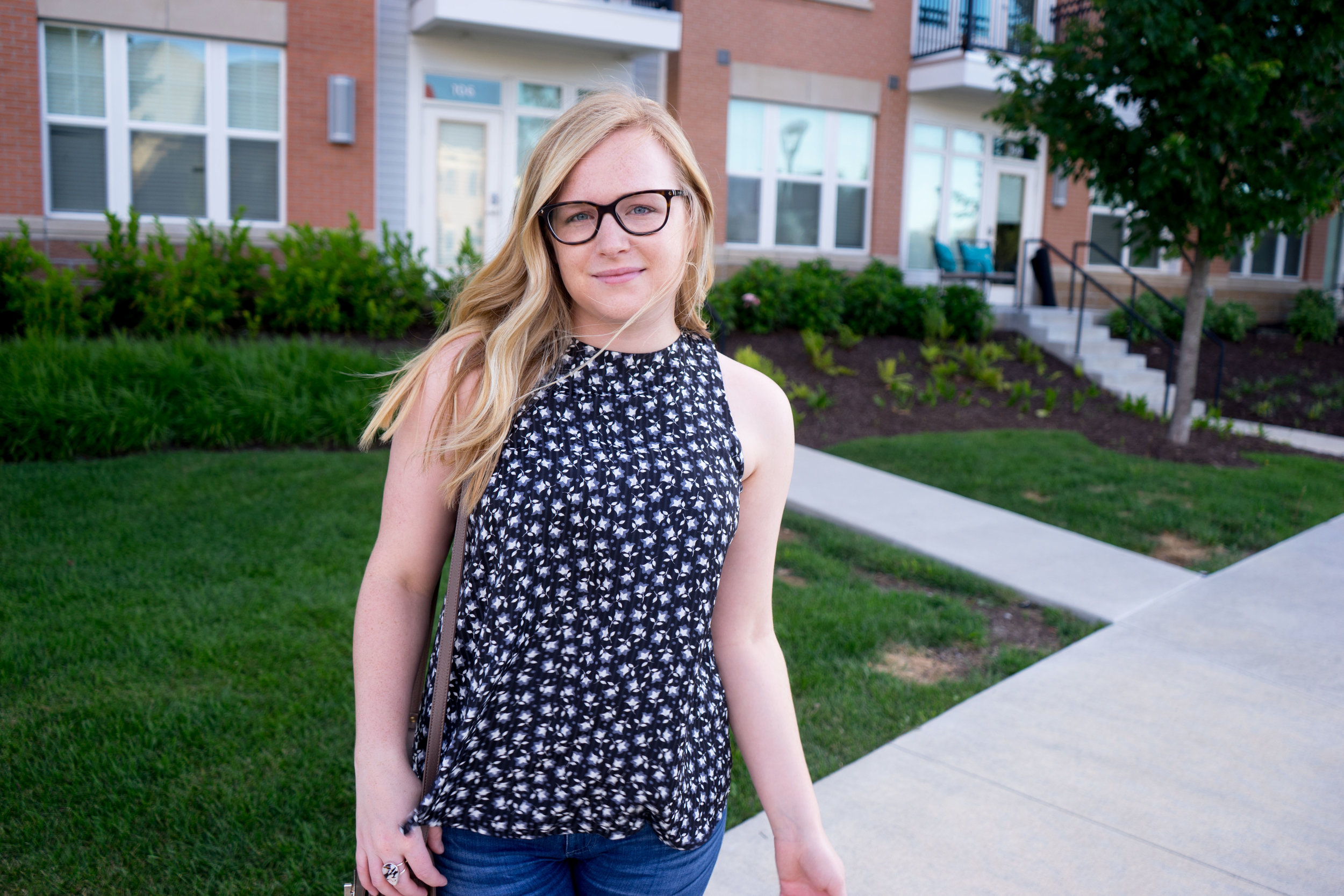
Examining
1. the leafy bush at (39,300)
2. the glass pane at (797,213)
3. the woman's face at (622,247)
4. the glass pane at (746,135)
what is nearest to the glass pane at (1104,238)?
the glass pane at (797,213)

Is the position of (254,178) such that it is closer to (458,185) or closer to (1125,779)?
(458,185)

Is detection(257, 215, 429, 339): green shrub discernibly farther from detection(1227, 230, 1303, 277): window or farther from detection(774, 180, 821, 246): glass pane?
detection(1227, 230, 1303, 277): window

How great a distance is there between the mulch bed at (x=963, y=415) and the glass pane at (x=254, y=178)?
5695 millimetres

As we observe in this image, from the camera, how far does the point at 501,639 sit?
1438 millimetres

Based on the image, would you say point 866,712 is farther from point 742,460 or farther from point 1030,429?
point 1030,429

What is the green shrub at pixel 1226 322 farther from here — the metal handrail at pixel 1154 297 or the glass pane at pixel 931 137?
the glass pane at pixel 931 137

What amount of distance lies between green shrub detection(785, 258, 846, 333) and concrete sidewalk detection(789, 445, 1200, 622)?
592 centimetres

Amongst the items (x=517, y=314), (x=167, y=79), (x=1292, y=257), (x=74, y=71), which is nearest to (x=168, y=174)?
(x=167, y=79)

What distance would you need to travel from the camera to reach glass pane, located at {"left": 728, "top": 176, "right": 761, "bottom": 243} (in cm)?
1505

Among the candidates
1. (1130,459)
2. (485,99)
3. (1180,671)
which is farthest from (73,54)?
(1180,671)

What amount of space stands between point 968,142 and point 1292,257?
9.97 m

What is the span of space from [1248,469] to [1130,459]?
96cm

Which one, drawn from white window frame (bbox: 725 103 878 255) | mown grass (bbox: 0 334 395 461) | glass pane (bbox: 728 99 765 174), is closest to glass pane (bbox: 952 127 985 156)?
white window frame (bbox: 725 103 878 255)

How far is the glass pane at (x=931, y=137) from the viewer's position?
16266 mm
